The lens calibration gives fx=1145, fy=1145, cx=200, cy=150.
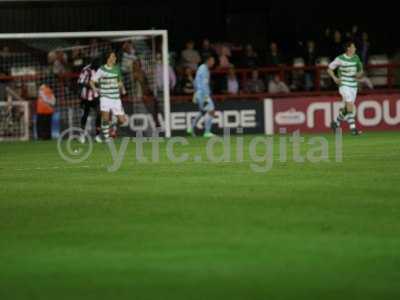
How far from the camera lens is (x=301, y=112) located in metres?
31.3

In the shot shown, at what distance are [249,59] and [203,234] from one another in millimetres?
22950

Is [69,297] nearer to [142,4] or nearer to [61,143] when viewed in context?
[61,143]

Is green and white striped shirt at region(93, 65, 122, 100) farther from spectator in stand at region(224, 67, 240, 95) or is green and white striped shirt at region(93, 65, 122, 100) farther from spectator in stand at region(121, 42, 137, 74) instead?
spectator in stand at region(224, 67, 240, 95)

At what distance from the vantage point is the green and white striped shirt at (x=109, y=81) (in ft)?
86.5

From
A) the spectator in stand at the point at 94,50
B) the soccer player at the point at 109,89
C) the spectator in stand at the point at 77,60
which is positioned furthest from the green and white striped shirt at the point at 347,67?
the spectator in stand at the point at 77,60

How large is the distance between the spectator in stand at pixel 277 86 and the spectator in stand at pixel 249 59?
0.79 metres

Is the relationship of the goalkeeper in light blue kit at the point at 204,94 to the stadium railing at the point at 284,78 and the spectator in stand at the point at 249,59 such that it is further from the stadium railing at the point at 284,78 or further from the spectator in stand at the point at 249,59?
the spectator in stand at the point at 249,59

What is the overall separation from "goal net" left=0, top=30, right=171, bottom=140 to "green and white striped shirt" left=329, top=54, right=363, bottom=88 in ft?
16.2

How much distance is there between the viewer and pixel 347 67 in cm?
2680

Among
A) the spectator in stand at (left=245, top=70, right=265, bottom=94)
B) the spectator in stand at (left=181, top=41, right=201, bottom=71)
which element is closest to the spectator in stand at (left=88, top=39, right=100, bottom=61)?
the spectator in stand at (left=181, top=41, right=201, bottom=71)

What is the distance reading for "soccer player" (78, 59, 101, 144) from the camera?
27609 millimetres

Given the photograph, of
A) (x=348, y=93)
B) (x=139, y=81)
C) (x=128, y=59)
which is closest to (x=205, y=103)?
(x=139, y=81)

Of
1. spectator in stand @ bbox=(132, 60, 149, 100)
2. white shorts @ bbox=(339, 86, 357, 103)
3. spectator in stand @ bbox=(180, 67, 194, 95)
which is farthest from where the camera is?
spectator in stand @ bbox=(180, 67, 194, 95)

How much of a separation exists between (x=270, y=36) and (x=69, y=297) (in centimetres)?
2885
